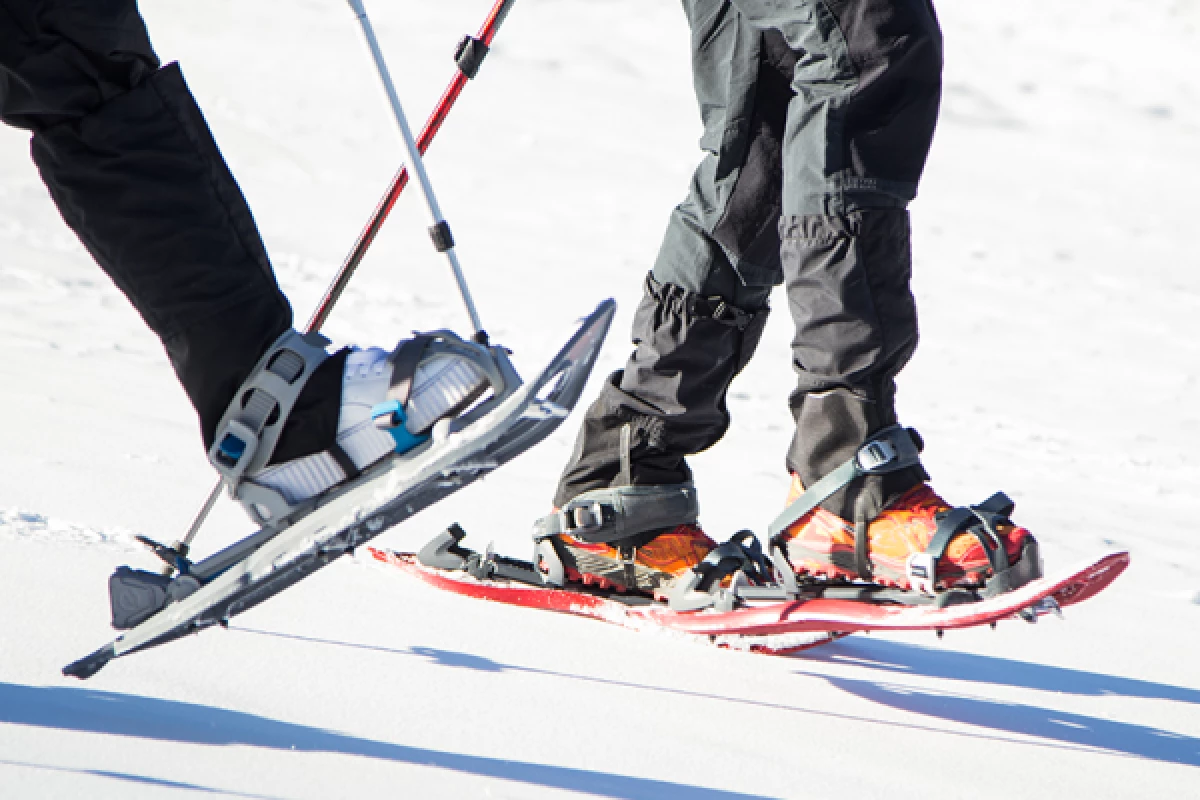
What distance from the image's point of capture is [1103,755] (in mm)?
1715

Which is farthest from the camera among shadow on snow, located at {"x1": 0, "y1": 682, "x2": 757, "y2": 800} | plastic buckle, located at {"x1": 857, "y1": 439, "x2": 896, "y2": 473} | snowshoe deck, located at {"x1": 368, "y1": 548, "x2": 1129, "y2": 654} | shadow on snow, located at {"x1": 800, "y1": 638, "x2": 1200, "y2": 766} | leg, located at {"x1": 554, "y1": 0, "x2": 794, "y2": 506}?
leg, located at {"x1": 554, "y1": 0, "x2": 794, "y2": 506}

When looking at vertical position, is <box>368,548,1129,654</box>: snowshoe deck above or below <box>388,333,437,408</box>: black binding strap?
below

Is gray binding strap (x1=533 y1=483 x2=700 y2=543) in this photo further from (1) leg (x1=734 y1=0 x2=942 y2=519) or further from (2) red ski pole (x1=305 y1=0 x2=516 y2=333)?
(2) red ski pole (x1=305 y1=0 x2=516 y2=333)

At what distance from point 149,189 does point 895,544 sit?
1.30 meters

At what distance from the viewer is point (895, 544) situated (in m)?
1.96

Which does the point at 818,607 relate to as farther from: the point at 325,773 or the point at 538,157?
the point at 538,157

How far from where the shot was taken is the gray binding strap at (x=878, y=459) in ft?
6.44

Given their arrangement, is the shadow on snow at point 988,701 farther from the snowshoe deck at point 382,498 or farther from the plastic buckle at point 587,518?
the plastic buckle at point 587,518

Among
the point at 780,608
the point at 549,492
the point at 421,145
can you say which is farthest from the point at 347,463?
the point at 549,492

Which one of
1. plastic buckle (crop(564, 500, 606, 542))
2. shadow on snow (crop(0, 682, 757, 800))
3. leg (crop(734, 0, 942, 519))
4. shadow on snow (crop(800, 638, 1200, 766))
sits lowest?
shadow on snow (crop(800, 638, 1200, 766))

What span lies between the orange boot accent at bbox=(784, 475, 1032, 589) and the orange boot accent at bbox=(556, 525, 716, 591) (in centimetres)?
26

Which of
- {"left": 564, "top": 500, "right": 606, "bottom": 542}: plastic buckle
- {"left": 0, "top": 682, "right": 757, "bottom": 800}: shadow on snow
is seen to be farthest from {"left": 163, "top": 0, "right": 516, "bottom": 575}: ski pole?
{"left": 0, "top": 682, "right": 757, "bottom": 800}: shadow on snow

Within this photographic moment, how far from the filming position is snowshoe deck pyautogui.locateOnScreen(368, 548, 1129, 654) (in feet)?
5.51

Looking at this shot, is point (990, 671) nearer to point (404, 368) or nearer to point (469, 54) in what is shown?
point (404, 368)
